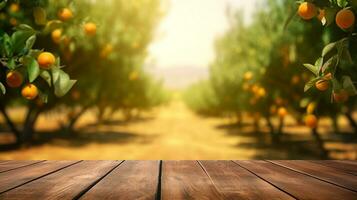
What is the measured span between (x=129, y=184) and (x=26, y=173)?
2.27 ft

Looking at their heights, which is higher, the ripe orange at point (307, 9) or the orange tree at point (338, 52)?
the ripe orange at point (307, 9)

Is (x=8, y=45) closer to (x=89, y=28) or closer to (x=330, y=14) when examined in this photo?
(x=330, y=14)

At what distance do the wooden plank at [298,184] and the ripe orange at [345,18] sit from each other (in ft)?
2.65

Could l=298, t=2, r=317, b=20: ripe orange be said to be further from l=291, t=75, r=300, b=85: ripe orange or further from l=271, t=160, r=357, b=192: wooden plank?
l=291, t=75, r=300, b=85: ripe orange

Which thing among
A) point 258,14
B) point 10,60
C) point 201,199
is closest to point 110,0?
point 258,14

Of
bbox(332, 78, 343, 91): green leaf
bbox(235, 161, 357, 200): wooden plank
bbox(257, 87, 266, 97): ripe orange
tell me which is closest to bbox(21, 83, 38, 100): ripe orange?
bbox(235, 161, 357, 200): wooden plank

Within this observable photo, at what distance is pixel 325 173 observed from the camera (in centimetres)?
232

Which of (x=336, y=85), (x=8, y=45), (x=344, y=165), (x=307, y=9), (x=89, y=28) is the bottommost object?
(x=344, y=165)

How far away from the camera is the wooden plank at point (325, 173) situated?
6.63 ft

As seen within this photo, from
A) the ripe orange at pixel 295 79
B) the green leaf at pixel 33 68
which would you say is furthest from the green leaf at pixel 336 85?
the ripe orange at pixel 295 79

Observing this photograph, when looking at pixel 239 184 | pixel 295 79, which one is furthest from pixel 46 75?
pixel 295 79

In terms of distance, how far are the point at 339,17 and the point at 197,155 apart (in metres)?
9.73

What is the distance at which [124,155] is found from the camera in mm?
11656

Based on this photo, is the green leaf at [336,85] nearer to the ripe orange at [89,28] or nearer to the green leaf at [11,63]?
the green leaf at [11,63]
